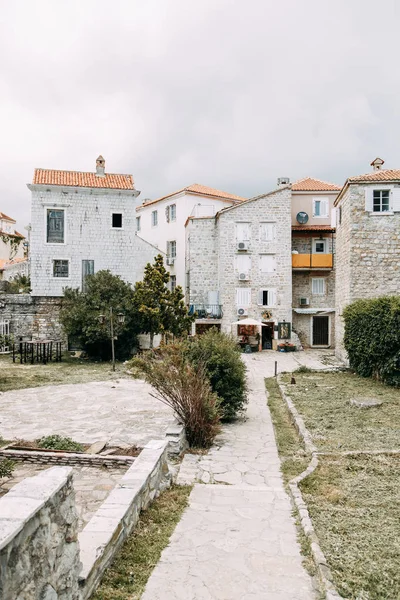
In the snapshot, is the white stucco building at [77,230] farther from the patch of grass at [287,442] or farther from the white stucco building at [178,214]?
the patch of grass at [287,442]

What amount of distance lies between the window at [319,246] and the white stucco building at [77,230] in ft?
43.0

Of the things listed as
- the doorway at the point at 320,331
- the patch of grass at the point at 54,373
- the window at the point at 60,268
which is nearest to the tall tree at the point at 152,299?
the patch of grass at the point at 54,373

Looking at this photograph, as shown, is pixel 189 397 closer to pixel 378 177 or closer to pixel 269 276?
pixel 378 177

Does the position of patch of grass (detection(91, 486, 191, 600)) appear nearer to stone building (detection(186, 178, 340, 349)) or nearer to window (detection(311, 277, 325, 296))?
stone building (detection(186, 178, 340, 349))

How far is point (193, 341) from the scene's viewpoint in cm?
1173

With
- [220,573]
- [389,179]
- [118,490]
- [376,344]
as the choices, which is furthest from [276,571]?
[389,179]

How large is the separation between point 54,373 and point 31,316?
907 centimetres

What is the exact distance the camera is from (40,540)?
289 cm

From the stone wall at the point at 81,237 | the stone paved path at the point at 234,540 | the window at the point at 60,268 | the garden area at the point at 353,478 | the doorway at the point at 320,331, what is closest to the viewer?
the stone paved path at the point at 234,540

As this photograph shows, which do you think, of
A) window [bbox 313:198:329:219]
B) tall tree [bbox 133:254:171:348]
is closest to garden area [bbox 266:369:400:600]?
tall tree [bbox 133:254:171:348]

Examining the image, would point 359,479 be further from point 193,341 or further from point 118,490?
point 193,341

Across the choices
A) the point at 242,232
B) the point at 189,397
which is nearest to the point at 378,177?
the point at 242,232

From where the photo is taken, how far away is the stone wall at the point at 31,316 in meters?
26.9

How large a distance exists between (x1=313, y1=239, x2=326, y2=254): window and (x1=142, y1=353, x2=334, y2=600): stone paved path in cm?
2651
